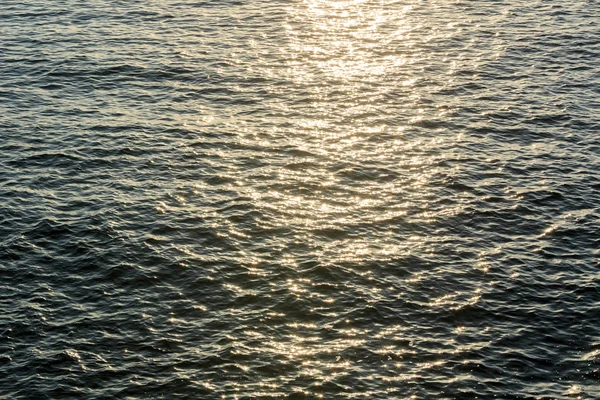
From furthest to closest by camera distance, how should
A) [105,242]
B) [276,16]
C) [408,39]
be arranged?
[276,16]
[408,39]
[105,242]

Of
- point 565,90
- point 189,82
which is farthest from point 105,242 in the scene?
point 565,90

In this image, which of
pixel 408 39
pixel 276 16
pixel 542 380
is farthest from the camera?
pixel 276 16

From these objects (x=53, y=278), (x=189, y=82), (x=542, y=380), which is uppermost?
(x=189, y=82)

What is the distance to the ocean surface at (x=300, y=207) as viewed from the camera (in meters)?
47.3

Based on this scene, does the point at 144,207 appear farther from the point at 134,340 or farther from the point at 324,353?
the point at 324,353

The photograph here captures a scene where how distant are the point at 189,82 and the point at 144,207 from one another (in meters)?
22.6

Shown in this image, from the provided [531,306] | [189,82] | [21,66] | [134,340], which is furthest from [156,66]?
[531,306]

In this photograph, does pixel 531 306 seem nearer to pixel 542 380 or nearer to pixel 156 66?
pixel 542 380

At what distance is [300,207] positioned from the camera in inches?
2434

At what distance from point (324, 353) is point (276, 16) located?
191 ft

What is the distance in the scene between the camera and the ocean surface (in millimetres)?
47281

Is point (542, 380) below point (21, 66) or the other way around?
below

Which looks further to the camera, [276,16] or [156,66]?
[276,16]

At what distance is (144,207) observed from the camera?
201 ft
